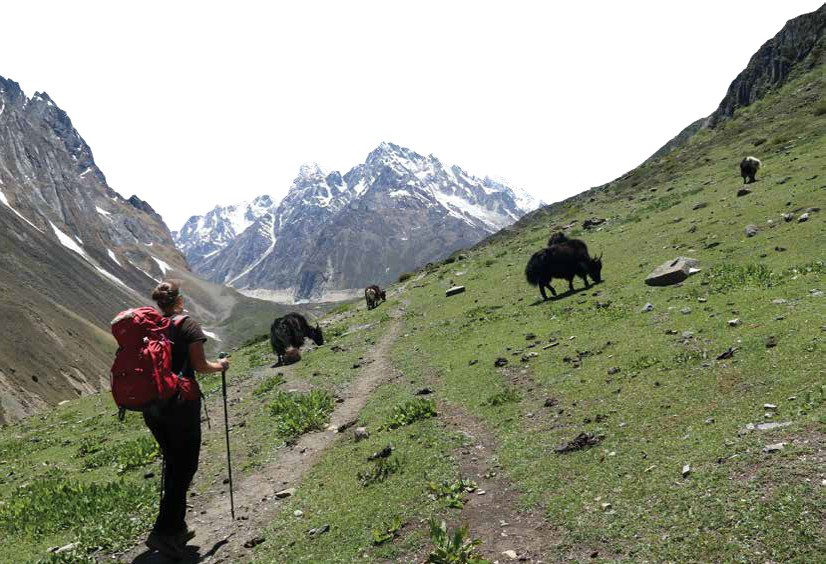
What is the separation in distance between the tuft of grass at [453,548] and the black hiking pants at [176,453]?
14.2 ft

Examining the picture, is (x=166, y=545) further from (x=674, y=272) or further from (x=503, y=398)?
(x=674, y=272)

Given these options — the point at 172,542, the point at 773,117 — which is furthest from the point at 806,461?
the point at 773,117

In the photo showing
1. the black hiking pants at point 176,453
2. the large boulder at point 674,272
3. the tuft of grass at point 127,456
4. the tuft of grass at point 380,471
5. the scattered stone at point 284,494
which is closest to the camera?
the black hiking pants at point 176,453

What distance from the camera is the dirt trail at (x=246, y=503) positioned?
912 centimetres

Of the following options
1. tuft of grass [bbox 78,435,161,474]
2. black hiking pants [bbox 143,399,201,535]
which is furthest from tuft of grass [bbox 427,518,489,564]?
Result: tuft of grass [bbox 78,435,161,474]

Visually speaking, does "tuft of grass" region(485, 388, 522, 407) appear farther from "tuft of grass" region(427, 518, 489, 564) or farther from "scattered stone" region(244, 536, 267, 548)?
"scattered stone" region(244, 536, 267, 548)

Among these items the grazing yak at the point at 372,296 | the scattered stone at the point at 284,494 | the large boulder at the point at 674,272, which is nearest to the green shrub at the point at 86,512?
the scattered stone at the point at 284,494

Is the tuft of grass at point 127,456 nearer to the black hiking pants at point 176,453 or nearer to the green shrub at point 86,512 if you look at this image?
the green shrub at point 86,512

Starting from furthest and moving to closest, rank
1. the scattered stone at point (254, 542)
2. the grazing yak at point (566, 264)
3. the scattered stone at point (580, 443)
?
the grazing yak at point (566, 264) < the scattered stone at point (580, 443) < the scattered stone at point (254, 542)

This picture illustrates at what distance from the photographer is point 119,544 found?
31.8 feet

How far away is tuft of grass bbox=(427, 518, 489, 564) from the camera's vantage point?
6949 mm

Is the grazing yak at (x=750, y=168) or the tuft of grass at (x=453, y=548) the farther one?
the grazing yak at (x=750, y=168)

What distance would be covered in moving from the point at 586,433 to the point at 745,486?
321 centimetres

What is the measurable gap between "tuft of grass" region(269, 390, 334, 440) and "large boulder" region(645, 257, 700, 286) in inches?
514
